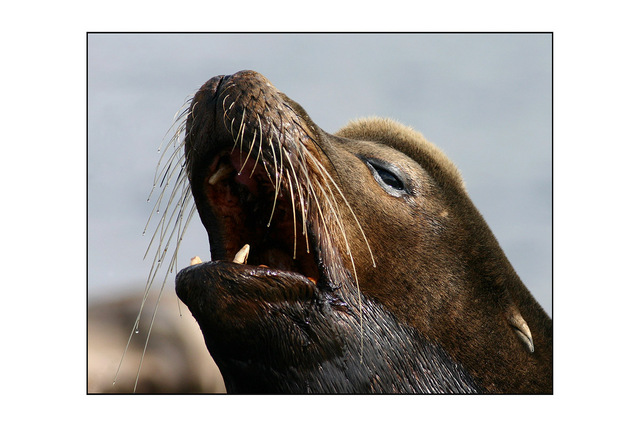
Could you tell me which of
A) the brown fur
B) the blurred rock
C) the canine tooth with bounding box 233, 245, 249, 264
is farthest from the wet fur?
the blurred rock

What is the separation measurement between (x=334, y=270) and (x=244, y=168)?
598 millimetres

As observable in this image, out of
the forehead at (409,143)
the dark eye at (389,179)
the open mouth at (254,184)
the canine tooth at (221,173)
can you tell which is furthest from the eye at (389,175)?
the canine tooth at (221,173)

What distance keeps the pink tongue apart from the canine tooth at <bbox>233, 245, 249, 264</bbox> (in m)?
0.34

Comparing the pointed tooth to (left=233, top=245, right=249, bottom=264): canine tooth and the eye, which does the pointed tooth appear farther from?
(left=233, top=245, right=249, bottom=264): canine tooth

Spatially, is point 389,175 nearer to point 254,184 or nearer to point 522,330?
point 254,184

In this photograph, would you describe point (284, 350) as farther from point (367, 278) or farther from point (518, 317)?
point (518, 317)

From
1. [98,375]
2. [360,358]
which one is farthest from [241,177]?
[98,375]

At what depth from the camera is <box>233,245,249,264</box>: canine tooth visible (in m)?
3.25

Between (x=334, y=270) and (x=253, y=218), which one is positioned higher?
(x=253, y=218)

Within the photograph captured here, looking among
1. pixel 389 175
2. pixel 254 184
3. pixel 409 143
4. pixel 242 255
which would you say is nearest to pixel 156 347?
→ pixel 409 143

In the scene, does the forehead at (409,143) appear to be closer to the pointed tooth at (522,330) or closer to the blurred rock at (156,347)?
the pointed tooth at (522,330)

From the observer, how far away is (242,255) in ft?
10.8

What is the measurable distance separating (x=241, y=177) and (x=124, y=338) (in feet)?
12.5

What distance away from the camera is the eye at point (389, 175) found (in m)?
3.98
